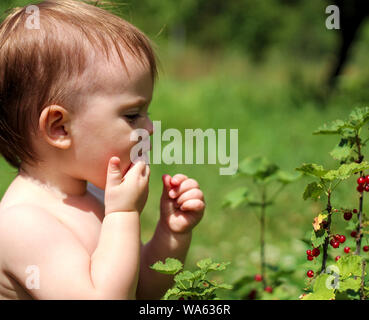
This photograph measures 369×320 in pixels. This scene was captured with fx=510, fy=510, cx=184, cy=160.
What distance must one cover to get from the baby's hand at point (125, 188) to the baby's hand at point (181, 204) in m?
0.18

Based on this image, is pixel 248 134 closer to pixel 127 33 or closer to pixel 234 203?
pixel 234 203

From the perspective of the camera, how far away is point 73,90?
151 centimetres

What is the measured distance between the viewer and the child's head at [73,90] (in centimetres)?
151

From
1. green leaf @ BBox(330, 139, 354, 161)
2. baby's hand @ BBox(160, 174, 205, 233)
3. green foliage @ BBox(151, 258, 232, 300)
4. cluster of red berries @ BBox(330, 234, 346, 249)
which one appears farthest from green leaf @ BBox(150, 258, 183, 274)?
green leaf @ BBox(330, 139, 354, 161)

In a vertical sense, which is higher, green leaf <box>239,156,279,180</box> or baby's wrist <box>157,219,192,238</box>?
green leaf <box>239,156,279,180</box>

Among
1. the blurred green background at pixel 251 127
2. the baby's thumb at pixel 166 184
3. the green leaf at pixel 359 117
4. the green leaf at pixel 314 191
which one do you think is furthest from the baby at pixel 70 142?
the green leaf at pixel 359 117

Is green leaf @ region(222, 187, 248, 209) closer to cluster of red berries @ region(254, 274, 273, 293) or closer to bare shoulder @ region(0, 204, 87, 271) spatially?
cluster of red berries @ region(254, 274, 273, 293)

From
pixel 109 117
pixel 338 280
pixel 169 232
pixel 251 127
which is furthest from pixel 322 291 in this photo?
pixel 251 127

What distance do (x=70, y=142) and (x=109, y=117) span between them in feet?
0.48

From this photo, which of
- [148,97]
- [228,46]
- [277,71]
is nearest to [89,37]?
[148,97]

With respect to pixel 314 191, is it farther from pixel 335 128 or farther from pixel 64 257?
pixel 64 257

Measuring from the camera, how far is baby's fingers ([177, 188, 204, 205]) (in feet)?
5.56

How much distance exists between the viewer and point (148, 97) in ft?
5.23

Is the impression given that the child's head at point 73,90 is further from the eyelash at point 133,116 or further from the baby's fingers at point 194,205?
the baby's fingers at point 194,205
